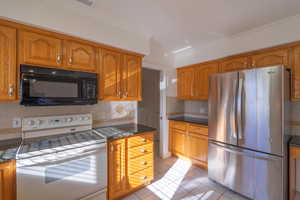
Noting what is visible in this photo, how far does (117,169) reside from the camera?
1833 mm

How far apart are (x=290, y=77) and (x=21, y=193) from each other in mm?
3463

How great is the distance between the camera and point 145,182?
2.15 metres

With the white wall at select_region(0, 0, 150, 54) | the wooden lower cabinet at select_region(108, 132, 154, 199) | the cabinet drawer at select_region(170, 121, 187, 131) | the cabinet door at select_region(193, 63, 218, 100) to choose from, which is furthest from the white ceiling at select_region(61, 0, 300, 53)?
the cabinet drawer at select_region(170, 121, 187, 131)

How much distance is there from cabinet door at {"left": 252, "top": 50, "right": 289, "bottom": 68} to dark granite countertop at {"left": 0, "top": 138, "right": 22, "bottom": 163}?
3.35 meters

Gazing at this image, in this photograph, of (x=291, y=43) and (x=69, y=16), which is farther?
(x=291, y=43)

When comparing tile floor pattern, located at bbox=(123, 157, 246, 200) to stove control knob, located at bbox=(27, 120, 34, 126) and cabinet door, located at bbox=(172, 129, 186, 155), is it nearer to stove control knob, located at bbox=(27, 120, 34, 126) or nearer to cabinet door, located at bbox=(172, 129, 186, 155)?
cabinet door, located at bbox=(172, 129, 186, 155)

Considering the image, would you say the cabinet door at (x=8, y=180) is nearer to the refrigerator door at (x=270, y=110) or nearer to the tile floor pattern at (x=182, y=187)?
the tile floor pattern at (x=182, y=187)

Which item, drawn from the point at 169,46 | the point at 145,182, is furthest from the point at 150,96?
the point at 145,182

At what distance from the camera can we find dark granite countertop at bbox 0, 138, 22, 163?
1.19m

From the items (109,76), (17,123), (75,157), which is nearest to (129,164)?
(75,157)

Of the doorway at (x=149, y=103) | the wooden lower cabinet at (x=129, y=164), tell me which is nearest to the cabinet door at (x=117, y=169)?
the wooden lower cabinet at (x=129, y=164)

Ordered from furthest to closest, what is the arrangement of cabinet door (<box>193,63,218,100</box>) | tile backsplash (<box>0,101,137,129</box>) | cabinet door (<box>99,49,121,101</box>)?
1. cabinet door (<box>193,63,218,100</box>)
2. cabinet door (<box>99,49,121,101</box>)
3. tile backsplash (<box>0,101,137,129</box>)

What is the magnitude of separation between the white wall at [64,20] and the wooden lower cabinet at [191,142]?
201 cm

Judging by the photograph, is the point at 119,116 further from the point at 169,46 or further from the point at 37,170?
the point at 169,46
